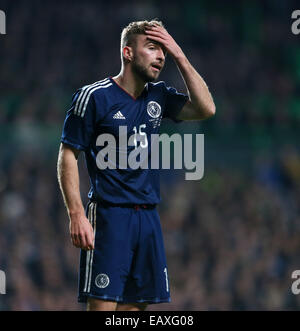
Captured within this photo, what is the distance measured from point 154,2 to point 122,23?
3.71 ft

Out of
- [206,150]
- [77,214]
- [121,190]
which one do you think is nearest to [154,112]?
[121,190]

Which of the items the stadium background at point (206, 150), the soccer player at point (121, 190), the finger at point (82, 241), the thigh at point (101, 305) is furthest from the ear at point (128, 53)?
the stadium background at point (206, 150)

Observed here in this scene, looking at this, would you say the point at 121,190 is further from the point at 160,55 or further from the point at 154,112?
the point at 160,55

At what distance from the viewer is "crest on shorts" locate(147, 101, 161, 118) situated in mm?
4281

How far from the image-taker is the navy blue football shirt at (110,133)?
404cm

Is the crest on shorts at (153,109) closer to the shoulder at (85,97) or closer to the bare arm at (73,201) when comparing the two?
the shoulder at (85,97)

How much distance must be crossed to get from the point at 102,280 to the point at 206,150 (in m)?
9.21

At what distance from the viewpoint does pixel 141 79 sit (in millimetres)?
4191

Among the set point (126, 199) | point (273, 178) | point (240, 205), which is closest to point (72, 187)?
point (126, 199)

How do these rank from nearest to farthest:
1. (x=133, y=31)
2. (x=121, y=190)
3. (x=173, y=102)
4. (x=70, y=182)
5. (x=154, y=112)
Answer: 1. (x=70, y=182)
2. (x=121, y=190)
3. (x=133, y=31)
4. (x=154, y=112)
5. (x=173, y=102)

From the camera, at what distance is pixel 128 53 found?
4.18 metres

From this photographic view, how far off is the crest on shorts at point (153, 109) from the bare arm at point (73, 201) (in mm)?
556

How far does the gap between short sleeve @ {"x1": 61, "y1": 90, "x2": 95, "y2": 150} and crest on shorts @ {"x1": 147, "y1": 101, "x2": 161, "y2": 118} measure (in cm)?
40
